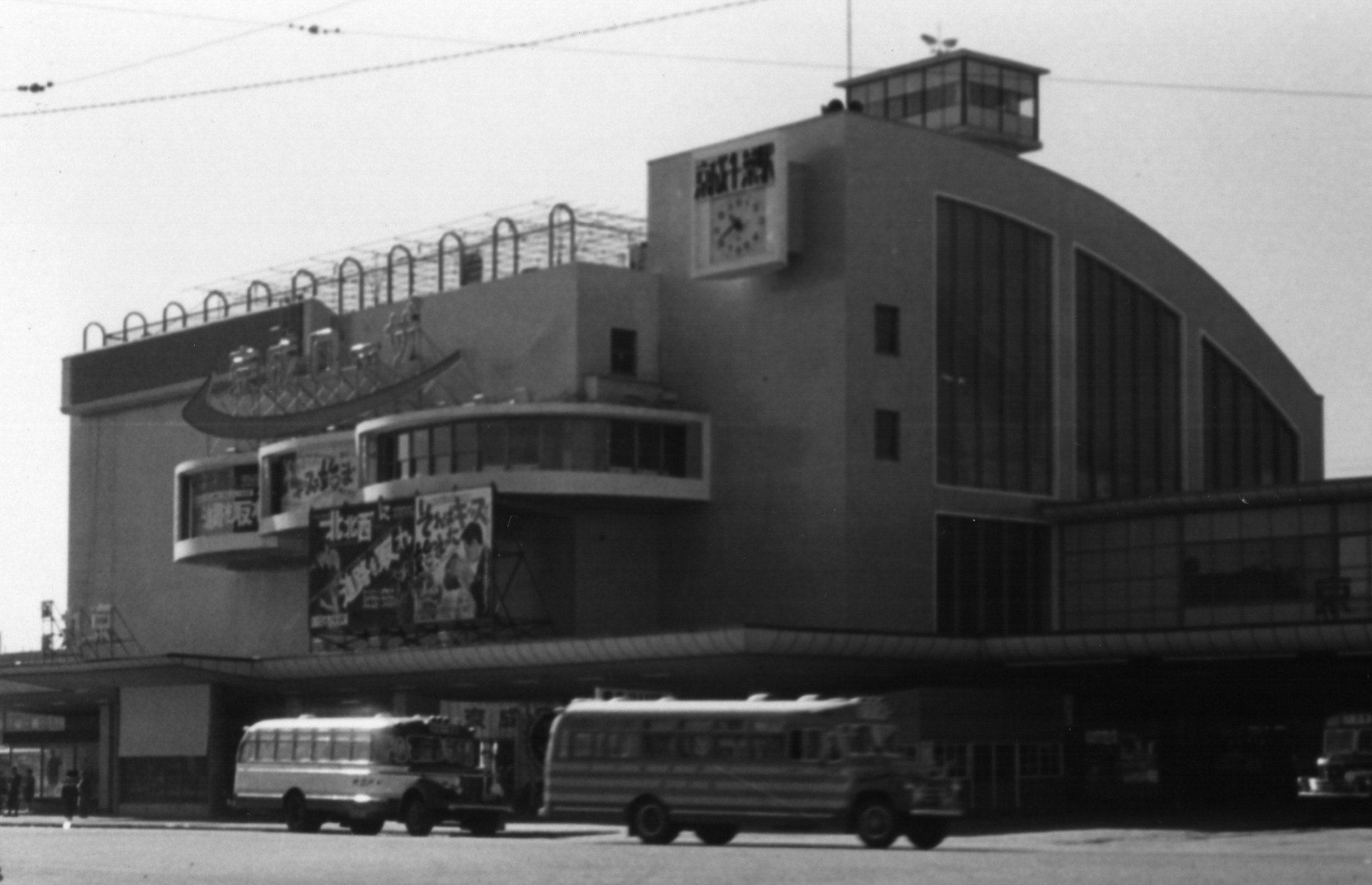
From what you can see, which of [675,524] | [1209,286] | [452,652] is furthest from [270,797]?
[1209,286]

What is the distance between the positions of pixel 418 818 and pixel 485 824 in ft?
6.11

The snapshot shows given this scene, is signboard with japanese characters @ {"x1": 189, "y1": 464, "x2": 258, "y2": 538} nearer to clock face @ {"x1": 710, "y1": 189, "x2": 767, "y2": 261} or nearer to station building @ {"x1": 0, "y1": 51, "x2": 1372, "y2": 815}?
station building @ {"x1": 0, "y1": 51, "x2": 1372, "y2": 815}

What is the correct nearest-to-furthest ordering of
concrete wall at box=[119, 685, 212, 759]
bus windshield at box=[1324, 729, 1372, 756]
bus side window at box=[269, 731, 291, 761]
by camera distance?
bus side window at box=[269, 731, 291, 761]
bus windshield at box=[1324, 729, 1372, 756]
concrete wall at box=[119, 685, 212, 759]

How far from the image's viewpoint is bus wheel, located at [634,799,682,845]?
41250mm

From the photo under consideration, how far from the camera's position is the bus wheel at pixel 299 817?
165 ft

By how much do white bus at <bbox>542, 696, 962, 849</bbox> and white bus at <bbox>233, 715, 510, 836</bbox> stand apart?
476 cm

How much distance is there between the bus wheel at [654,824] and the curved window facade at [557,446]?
27.9m

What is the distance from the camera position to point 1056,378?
74688mm

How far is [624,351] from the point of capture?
241 feet

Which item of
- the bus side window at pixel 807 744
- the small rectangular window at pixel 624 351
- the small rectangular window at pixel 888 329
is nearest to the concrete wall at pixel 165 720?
the small rectangular window at pixel 624 351

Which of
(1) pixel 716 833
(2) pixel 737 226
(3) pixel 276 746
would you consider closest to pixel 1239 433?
(2) pixel 737 226

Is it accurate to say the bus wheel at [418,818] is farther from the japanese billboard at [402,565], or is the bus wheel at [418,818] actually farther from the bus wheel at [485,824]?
the japanese billboard at [402,565]

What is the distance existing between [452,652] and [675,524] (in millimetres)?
10182

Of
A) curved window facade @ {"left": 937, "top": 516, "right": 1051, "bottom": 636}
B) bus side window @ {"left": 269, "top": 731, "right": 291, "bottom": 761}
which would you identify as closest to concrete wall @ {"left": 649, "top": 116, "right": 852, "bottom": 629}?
curved window facade @ {"left": 937, "top": 516, "right": 1051, "bottom": 636}
